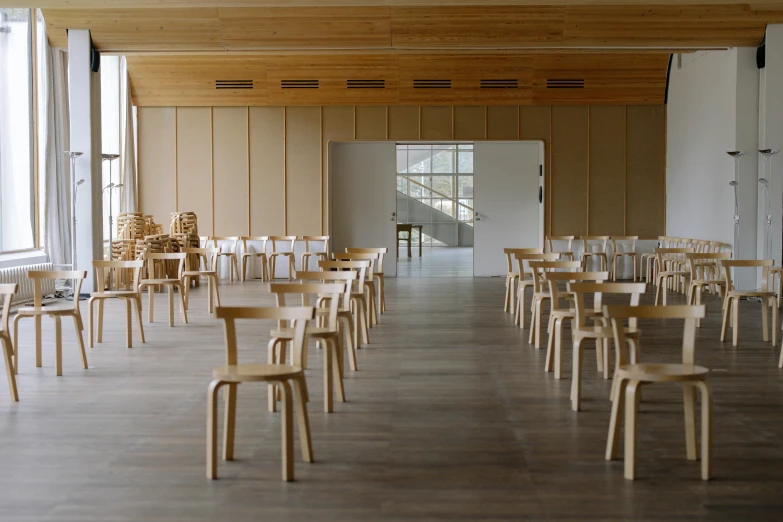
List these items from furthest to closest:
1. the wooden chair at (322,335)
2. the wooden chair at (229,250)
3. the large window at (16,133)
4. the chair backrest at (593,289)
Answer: the wooden chair at (229,250)
the large window at (16,133)
the chair backrest at (593,289)
the wooden chair at (322,335)

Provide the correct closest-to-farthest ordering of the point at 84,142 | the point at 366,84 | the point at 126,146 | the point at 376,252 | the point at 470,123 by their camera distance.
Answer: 1. the point at 376,252
2. the point at 84,142
3. the point at 126,146
4. the point at 366,84
5. the point at 470,123

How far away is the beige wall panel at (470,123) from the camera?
53.7 ft

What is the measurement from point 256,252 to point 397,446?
1193cm

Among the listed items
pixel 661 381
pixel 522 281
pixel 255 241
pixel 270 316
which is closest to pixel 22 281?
pixel 255 241

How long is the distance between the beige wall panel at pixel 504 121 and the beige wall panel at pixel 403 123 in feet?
4.53

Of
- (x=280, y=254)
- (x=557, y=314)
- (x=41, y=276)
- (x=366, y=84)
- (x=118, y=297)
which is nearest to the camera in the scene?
(x=557, y=314)

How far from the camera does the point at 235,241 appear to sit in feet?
53.5

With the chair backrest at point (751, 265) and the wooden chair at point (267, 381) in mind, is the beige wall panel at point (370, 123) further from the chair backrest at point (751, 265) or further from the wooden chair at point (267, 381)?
the wooden chair at point (267, 381)

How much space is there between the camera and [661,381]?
13.7ft

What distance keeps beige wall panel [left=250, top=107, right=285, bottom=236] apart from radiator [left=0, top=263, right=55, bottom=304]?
4.94 meters

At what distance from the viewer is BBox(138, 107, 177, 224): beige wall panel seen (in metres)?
16.4

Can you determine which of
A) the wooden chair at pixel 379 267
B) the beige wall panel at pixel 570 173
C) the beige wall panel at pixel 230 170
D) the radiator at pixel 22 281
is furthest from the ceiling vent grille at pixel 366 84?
the radiator at pixel 22 281

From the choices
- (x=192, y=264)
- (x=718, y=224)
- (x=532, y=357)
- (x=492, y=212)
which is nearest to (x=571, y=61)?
(x=492, y=212)

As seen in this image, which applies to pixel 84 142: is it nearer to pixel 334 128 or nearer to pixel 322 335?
pixel 334 128
